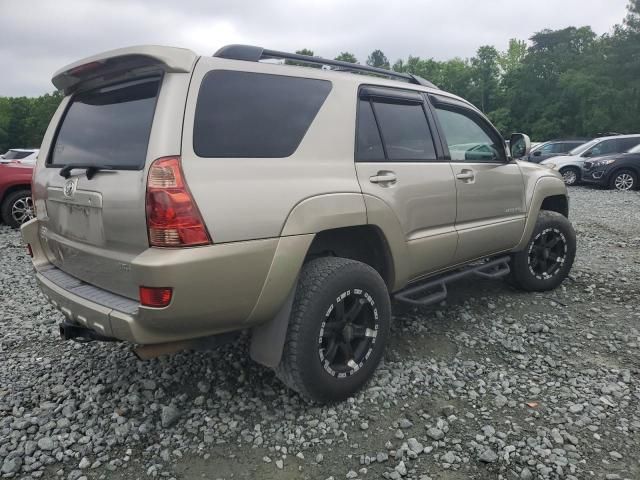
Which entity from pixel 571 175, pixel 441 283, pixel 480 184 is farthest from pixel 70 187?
pixel 571 175

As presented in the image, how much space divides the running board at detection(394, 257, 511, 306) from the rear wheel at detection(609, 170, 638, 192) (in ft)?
37.5

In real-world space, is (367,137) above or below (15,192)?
above

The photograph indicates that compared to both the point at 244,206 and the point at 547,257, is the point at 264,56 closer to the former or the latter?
the point at 244,206

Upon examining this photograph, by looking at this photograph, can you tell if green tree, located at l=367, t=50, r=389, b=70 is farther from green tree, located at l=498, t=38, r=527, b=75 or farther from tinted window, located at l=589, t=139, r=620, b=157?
Result: tinted window, located at l=589, t=139, r=620, b=157

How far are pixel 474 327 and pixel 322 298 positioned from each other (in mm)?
1821

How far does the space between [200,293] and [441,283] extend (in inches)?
79.4

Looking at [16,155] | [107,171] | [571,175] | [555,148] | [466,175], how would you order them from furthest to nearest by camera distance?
[555,148], [571,175], [16,155], [466,175], [107,171]

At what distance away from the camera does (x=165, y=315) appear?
211 cm

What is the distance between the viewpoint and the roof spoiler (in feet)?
7.24

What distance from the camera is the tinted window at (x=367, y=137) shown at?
9.43 feet

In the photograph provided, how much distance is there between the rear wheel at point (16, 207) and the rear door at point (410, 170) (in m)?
7.52

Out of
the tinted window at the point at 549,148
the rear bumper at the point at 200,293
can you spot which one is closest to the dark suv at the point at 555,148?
the tinted window at the point at 549,148

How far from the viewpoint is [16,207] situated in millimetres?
8289

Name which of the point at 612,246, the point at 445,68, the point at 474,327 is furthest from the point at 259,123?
the point at 445,68
